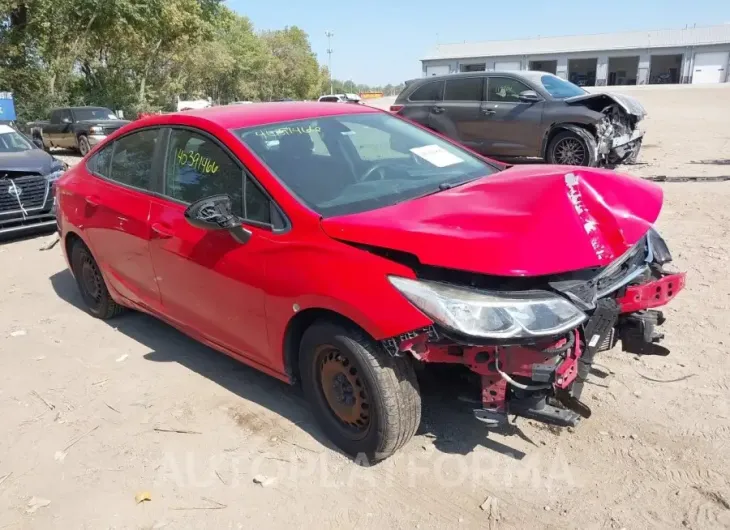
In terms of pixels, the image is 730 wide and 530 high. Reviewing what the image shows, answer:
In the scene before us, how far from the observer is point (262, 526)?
2748 mm

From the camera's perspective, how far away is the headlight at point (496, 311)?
2.50 meters

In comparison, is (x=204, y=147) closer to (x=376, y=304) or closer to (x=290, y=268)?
(x=290, y=268)

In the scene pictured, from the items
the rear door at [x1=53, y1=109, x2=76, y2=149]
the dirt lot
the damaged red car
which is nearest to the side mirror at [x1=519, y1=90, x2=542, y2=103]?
the dirt lot

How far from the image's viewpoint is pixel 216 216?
3.21 metres

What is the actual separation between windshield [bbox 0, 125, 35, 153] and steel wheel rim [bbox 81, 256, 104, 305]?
195 inches

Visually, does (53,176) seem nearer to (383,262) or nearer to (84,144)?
(383,262)

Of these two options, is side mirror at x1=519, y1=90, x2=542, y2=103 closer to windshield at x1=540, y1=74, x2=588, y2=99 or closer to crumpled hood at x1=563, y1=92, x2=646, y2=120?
windshield at x1=540, y1=74, x2=588, y2=99

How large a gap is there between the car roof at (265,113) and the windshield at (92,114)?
54.5ft

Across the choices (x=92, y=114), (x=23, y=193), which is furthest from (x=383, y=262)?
(x=92, y=114)

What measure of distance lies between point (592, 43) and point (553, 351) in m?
71.0

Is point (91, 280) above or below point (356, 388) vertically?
below

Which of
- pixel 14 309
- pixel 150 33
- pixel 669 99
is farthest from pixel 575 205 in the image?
pixel 669 99

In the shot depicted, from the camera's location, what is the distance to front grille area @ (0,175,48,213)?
26.6ft

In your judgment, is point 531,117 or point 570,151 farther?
point 531,117
